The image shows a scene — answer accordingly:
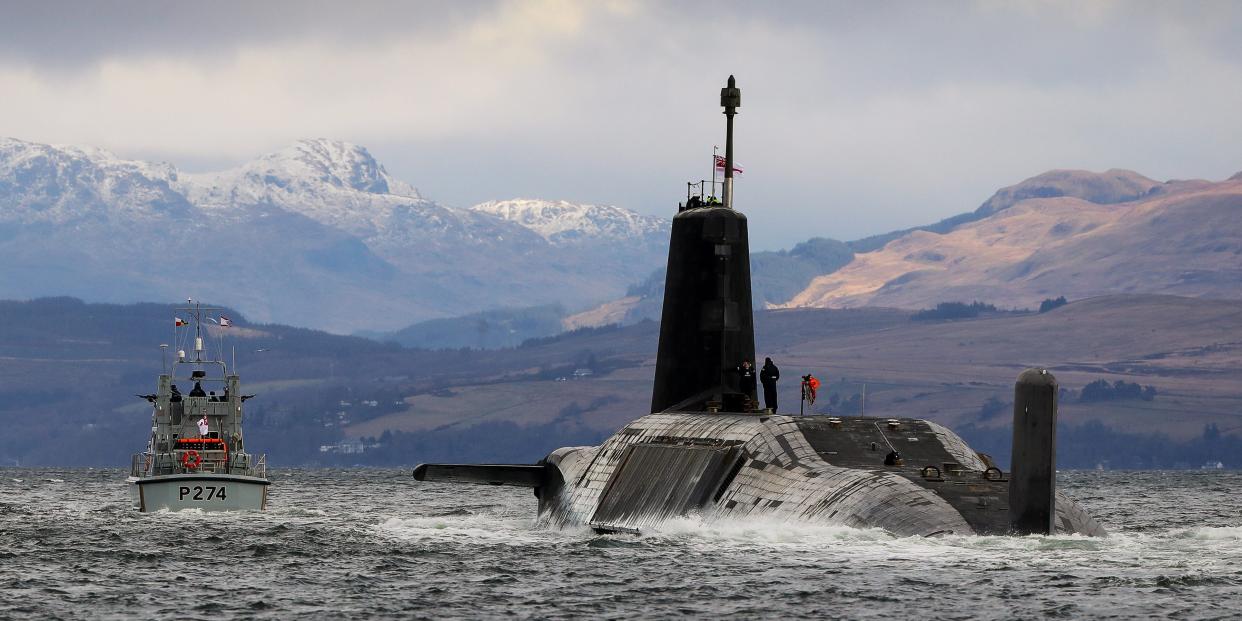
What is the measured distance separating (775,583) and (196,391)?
35976mm

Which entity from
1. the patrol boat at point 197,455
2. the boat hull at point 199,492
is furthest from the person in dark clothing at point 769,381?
the boat hull at point 199,492

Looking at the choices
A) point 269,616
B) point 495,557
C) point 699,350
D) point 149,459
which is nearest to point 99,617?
point 269,616

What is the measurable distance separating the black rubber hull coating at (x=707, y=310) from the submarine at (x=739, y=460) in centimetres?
3

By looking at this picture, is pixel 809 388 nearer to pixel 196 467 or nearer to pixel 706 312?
pixel 706 312

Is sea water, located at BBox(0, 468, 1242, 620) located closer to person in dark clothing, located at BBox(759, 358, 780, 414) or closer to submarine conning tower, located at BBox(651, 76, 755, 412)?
submarine conning tower, located at BBox(651, 76, 755, 412)

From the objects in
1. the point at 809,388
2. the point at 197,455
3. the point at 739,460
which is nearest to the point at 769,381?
the point at 809,388

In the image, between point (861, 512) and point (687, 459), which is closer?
point (861, 512)

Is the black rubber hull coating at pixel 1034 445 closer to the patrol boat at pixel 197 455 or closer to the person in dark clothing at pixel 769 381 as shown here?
the person in dark clothing at pixel 769 381

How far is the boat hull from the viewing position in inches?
2322

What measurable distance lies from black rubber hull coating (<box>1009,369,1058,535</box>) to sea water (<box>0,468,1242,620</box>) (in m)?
0.85

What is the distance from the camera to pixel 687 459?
1581 inches

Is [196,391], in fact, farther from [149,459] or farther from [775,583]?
[775,583]

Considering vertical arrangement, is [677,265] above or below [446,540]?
above

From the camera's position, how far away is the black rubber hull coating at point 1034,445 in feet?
104
